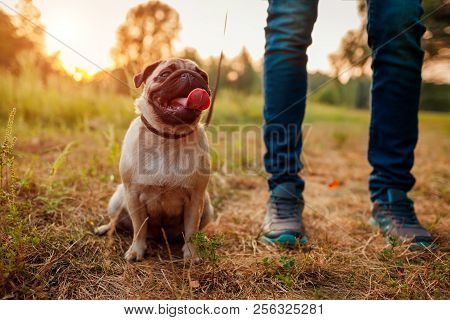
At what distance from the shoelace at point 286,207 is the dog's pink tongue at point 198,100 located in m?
0.68

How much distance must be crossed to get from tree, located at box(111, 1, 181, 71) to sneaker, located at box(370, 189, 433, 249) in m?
1.78

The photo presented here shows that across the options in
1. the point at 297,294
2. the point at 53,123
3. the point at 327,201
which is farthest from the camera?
the point at 53,123

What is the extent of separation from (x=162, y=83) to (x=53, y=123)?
Result: 3.28 metres

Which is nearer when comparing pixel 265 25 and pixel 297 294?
pixel 297 294

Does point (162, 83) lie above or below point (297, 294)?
above

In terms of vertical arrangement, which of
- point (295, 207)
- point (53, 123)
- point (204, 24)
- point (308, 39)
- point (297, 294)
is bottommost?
point (297, 294)

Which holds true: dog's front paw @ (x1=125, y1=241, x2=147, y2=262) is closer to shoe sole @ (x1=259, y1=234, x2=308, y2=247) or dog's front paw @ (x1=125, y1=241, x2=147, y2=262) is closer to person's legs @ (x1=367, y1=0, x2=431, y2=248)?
shoe sole @ (x1=259, y1=234, x2=308, y2=247)

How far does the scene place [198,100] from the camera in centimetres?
144

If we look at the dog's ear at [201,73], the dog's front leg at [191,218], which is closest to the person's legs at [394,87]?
the dog's ear at [201,73]

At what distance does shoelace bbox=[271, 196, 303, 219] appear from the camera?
1866 millimetres

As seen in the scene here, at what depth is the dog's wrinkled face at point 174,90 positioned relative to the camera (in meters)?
1.50
